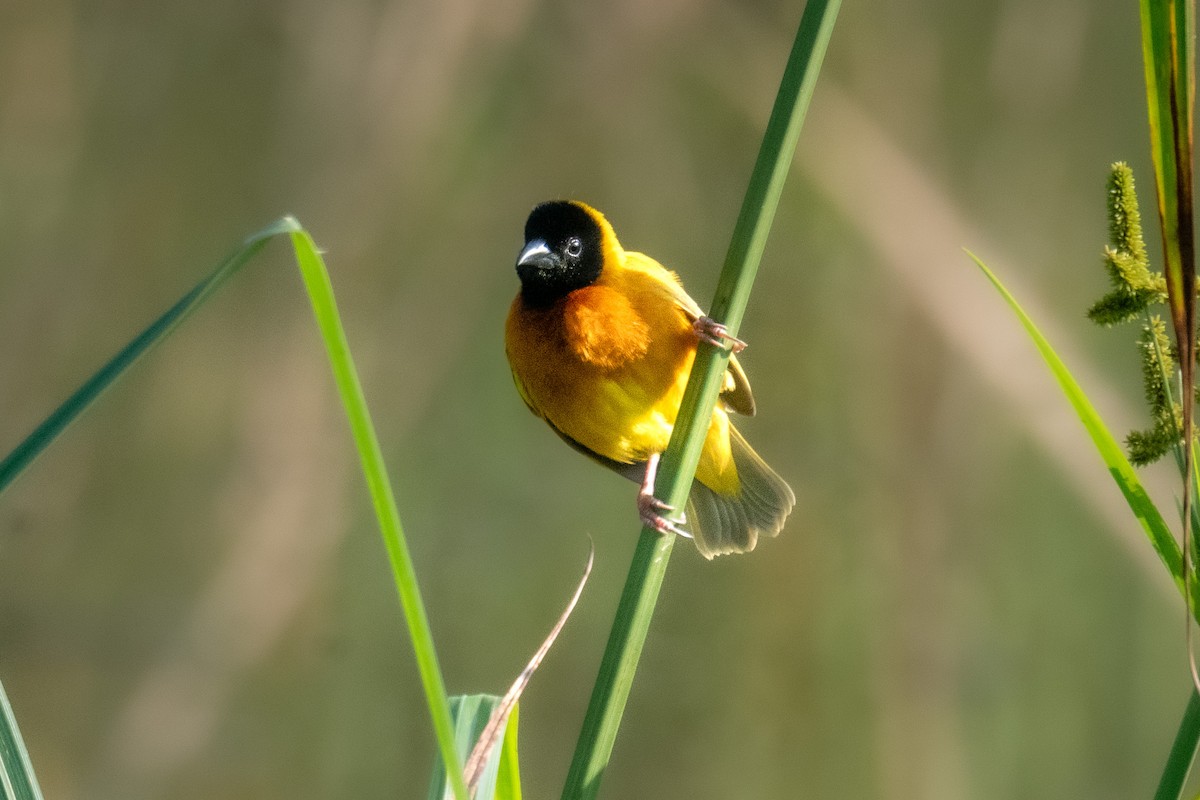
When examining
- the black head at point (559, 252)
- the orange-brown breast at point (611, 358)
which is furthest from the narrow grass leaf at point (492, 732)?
the black head at point (559, 252)

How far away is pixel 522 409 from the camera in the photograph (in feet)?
16.8

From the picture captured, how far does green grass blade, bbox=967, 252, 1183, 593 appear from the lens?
1.25m

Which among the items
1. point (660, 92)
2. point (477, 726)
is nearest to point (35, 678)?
Result: point (660, 92)

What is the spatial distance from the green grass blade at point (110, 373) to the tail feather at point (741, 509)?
2.31 metres

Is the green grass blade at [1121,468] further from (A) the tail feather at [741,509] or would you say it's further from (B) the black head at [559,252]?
(A) the tail feather at [741,509]

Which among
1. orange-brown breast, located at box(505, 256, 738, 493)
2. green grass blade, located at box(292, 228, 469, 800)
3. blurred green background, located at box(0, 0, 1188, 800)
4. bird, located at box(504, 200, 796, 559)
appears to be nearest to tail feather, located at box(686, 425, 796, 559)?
bird, located at box(504, 200, 796, 559)

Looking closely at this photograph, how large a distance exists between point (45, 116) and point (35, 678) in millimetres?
2155

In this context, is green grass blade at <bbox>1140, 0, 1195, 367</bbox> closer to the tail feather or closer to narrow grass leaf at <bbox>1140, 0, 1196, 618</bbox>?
narrow grass leaf at <bbox>1140, 0, 1196, 618</bbox>

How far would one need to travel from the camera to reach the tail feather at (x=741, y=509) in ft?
10.7

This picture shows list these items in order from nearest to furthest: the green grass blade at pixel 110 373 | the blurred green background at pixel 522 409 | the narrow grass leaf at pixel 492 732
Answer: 1. the green grass blade at pixel 110 373
2. the narrow grass leaf at pixel 492 732
3. the blurred green background at pixel 522 409

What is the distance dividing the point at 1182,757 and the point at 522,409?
405 centimetres

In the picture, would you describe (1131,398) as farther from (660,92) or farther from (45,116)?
(45,116)

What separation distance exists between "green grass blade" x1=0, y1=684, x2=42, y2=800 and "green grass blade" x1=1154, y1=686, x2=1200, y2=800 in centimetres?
103

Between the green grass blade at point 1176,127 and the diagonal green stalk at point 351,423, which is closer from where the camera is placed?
the diagonal green stalk at point 351,423
